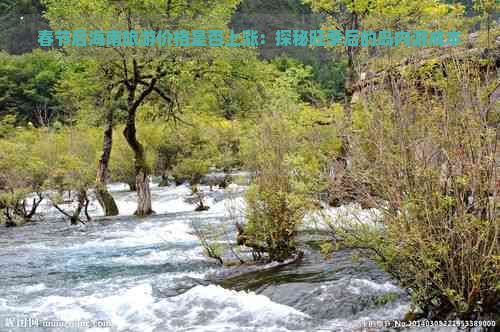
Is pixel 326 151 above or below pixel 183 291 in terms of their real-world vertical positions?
above

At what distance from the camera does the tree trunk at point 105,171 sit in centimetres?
1769

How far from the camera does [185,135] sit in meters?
27.3

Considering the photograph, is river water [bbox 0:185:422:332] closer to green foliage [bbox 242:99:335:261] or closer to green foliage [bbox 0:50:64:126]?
green foliage [bbox 242:99:335:261]

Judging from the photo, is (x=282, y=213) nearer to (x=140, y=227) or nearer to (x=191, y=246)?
(x=191, y=246)

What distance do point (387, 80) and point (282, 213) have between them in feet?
9.96

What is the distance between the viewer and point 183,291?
7.62 m

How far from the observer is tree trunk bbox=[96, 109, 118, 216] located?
17.7 meters

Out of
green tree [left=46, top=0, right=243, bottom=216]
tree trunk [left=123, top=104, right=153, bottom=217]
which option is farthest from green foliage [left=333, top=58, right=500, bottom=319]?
tree trunk [left=123, top=104, right=153, bottom=217]

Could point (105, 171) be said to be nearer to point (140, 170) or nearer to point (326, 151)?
point (140, 170)

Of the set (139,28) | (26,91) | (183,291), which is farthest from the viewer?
(26,91)

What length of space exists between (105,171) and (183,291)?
1143 centimetres

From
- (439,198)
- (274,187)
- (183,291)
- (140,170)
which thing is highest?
(439,198)

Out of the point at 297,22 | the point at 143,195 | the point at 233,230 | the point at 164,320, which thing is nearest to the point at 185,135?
the point at 143,195

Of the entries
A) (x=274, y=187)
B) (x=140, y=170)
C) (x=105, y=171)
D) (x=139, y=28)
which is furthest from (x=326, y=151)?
(x=105, y=171)
